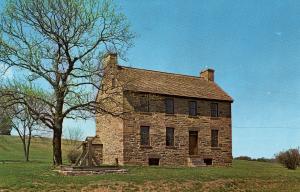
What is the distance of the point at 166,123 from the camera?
1551 inches

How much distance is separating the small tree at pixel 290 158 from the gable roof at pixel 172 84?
7.27 meters

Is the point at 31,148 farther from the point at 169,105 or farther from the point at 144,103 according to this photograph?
the point at 144,103

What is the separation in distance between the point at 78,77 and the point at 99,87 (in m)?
1.52

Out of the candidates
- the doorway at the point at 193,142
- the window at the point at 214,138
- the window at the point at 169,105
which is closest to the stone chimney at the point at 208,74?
the window at the point at 214,138

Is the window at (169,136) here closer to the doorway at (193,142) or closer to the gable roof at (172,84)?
the doorway at (193,142)

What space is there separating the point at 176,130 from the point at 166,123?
1264 mm

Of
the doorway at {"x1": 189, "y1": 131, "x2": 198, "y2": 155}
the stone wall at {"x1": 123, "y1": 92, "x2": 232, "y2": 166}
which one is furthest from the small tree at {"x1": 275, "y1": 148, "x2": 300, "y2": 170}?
the doorway at {"x1": 189, "y1": 131, "x2": 198, "y2": 155}

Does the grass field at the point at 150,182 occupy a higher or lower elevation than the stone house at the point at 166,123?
lower

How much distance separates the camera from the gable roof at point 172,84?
128 ft

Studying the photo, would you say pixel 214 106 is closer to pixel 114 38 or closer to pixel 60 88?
pixel 114 38

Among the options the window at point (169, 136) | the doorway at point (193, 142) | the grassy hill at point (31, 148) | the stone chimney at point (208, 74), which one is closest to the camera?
the window at point (169, 136)

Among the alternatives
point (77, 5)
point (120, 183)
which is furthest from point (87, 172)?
point (77, 5)

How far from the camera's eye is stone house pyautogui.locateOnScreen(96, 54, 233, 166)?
37.2 metres

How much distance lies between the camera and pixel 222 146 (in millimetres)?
42969
